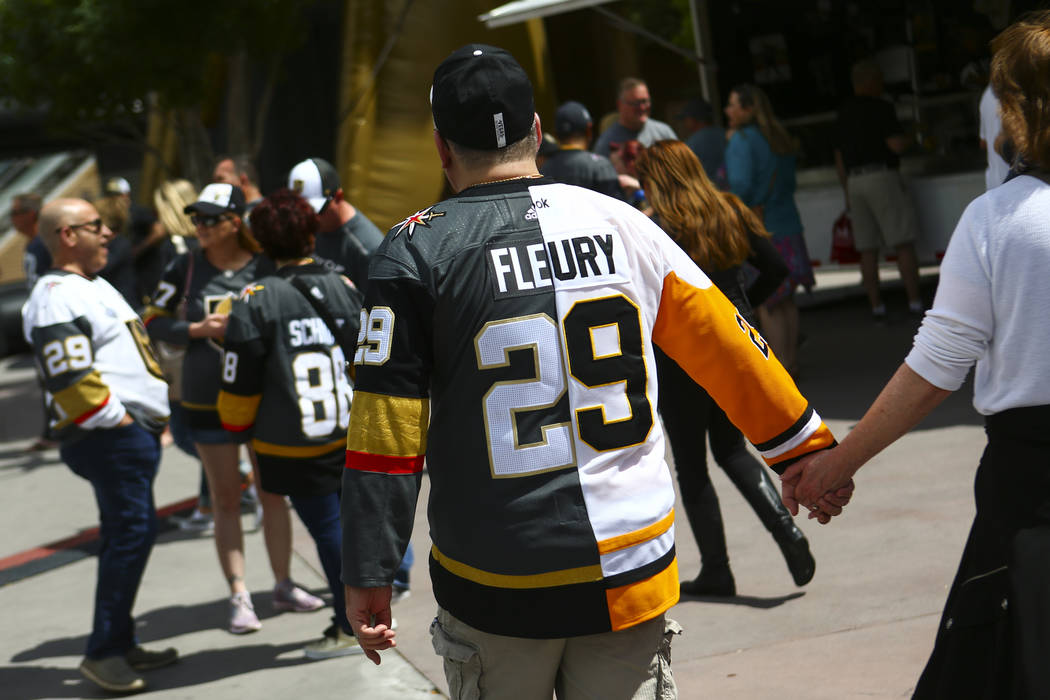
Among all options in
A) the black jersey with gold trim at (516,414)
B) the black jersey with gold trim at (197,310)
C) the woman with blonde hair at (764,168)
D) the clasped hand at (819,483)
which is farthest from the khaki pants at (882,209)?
the black jersey with gold trim at (516,414)

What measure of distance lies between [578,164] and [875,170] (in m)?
3.83

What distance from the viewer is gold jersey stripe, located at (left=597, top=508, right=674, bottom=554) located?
93.1 inches

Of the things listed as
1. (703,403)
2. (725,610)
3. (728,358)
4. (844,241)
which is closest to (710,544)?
(725,610)

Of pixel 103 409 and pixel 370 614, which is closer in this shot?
pixel 370 614

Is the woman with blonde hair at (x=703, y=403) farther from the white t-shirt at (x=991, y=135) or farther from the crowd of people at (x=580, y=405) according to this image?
the white t-shirt at (x=991, y=135)

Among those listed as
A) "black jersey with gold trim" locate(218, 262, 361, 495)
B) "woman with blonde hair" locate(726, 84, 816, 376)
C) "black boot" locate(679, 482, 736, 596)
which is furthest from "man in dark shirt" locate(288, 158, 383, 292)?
"woman with blonde hair" locate(726, 84, 816, 376)

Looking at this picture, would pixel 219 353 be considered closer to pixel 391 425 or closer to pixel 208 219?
pixel 208 219

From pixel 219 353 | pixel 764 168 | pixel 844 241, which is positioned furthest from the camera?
pixel 844 241

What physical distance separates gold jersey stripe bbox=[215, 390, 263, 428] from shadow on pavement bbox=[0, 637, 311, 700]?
3.29 ft

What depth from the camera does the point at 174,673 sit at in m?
5.04

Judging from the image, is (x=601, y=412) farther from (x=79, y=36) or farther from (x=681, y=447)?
(x=79, y=36)

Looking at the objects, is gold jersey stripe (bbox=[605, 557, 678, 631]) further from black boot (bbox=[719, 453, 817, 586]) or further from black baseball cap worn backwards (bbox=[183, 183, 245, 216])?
black baseball cap worn backwards (bbox=[183, 183, 245, 216])

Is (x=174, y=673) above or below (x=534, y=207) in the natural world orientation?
below

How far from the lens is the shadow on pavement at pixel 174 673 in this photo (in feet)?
16.2
